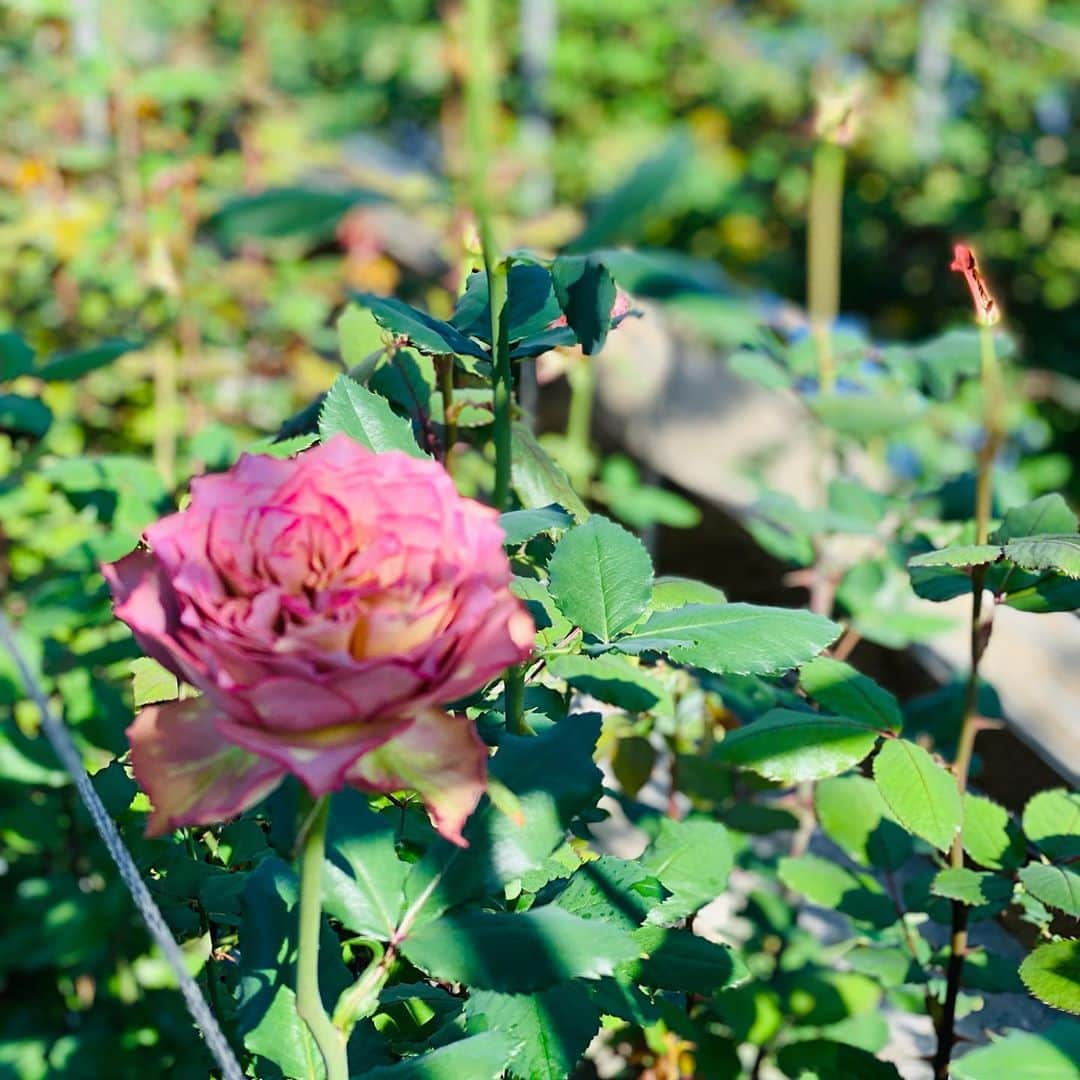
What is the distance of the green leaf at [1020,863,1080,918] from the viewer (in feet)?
→ 2.39

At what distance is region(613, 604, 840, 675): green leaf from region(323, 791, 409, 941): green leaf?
0.15 meters

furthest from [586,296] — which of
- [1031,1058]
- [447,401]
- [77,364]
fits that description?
[77,364]

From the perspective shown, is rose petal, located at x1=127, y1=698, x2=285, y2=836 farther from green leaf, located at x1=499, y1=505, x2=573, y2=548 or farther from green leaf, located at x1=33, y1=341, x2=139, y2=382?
green leaf, located at x1=33, y1=341, x2=139, y2=382

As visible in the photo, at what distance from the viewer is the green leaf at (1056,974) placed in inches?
27.0

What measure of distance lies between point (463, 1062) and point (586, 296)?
351 mm

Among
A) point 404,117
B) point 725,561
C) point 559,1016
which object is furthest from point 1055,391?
point 559,1016

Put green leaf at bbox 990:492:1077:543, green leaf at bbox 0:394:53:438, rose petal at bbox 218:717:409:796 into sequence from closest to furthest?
rose petal at bbox 218:717:409:796
green leaf at bbox 990:492:1077:543
green leaf at bbox 0:394:53:438

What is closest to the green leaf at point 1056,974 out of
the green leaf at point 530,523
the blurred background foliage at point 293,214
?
the green leaf at point 530,523

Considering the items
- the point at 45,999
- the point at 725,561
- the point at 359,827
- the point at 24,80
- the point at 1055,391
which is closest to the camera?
the point at 359,827

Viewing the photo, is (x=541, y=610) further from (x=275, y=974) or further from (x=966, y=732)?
(x=966, y=732)

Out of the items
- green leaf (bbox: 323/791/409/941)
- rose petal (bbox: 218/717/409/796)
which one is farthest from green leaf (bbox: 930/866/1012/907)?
rose petal (bbox: 218/717/409/796)

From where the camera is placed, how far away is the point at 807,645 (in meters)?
0.65

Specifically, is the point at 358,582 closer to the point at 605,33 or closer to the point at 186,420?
the point at 186,420

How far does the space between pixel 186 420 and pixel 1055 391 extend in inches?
147
